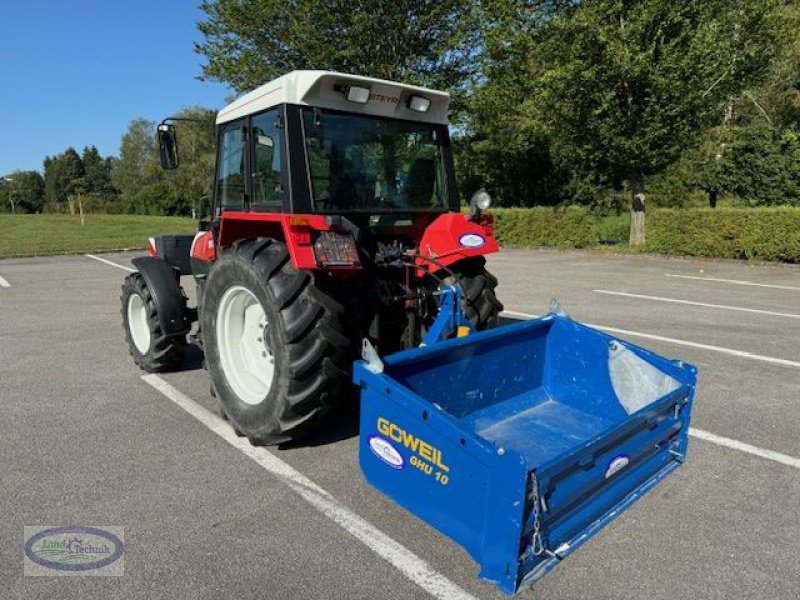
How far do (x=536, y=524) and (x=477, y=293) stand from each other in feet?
6.77

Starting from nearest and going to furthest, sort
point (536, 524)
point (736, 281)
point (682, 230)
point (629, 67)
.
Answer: point (536, 524)
point (736, 281)
point (629, 67)
point (682, 230)

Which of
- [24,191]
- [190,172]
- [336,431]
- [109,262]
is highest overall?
[24,191]

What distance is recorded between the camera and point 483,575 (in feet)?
7.34

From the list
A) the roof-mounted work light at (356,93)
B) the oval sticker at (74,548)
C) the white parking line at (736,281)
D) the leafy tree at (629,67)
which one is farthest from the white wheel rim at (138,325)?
the leafy tree at (629,67)

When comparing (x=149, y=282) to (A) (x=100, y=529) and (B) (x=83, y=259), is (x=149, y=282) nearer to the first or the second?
(A) (x=100, y=529)

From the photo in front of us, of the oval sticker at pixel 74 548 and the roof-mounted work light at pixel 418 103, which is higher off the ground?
the roof-mounted work light at pixel 418 103

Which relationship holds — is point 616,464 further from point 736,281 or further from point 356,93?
point 736,281

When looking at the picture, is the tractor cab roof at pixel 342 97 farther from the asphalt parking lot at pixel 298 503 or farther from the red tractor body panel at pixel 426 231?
the asphalt parking lot at pixel 298 503

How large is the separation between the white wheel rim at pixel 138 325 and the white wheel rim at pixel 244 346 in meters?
1.98

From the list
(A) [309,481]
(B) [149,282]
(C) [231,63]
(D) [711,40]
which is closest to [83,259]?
(C) [231,63]

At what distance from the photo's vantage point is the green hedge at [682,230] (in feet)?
43.1

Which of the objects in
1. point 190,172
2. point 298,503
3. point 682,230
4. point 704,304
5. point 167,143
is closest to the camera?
point 298,503

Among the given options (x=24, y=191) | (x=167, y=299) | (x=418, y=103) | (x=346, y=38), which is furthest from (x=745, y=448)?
(x=24, y=191)

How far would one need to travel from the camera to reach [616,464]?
2.62 m
